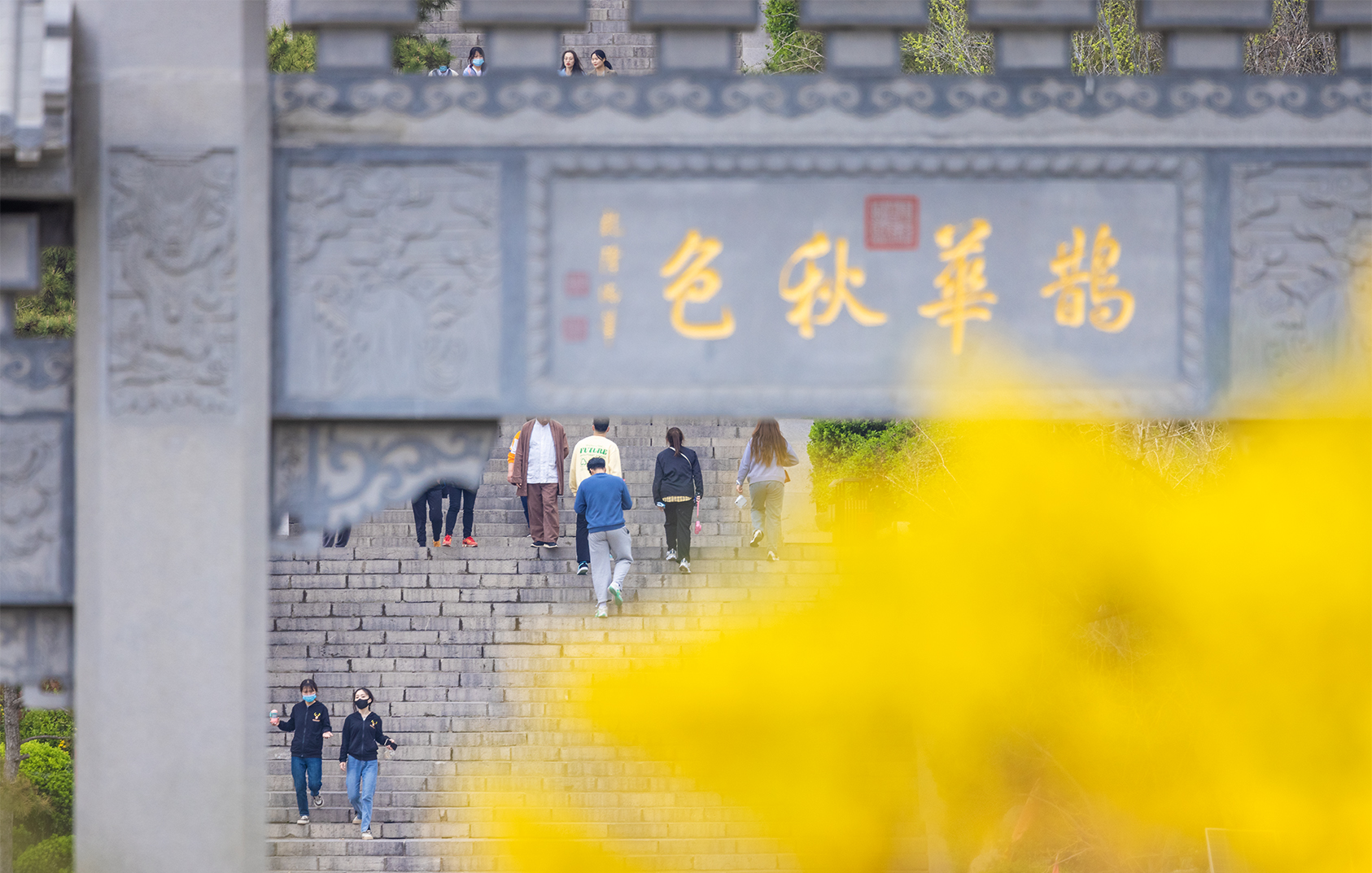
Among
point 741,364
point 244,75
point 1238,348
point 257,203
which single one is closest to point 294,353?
point 257,203

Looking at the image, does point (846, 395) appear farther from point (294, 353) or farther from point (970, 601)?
point (970, 601)

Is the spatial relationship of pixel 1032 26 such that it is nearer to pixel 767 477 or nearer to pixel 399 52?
pixel 767 477

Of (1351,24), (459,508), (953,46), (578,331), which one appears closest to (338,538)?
(459,508)

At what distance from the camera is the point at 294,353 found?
4770 millimetres

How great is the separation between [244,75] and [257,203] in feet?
1.26

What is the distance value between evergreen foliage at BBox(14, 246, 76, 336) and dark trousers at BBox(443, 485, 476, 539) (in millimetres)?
3389

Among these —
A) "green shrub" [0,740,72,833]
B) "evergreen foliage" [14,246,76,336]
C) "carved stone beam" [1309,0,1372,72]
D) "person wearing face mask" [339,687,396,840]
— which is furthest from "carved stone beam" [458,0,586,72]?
"evergreen foliage" [14,246,76,336]

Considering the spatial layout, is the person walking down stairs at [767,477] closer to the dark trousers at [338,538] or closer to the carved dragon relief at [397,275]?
the dark trousers at [338,538]

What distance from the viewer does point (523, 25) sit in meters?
4.81

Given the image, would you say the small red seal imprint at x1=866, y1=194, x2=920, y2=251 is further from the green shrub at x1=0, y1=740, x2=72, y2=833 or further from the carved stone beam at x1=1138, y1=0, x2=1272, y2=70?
the green shrub at x1=0, y1=740, x2=72, y2=833

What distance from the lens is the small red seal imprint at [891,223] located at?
480 cm

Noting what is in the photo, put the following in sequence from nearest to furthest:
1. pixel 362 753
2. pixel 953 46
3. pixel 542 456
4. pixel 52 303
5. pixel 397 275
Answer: pixel 397 275 < pixel 362 753 < pixel 542 456 < pixel 953 46 < pixel 52 303

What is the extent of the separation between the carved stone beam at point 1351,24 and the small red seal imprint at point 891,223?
4.72 ft

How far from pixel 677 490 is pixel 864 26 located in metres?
6.77
